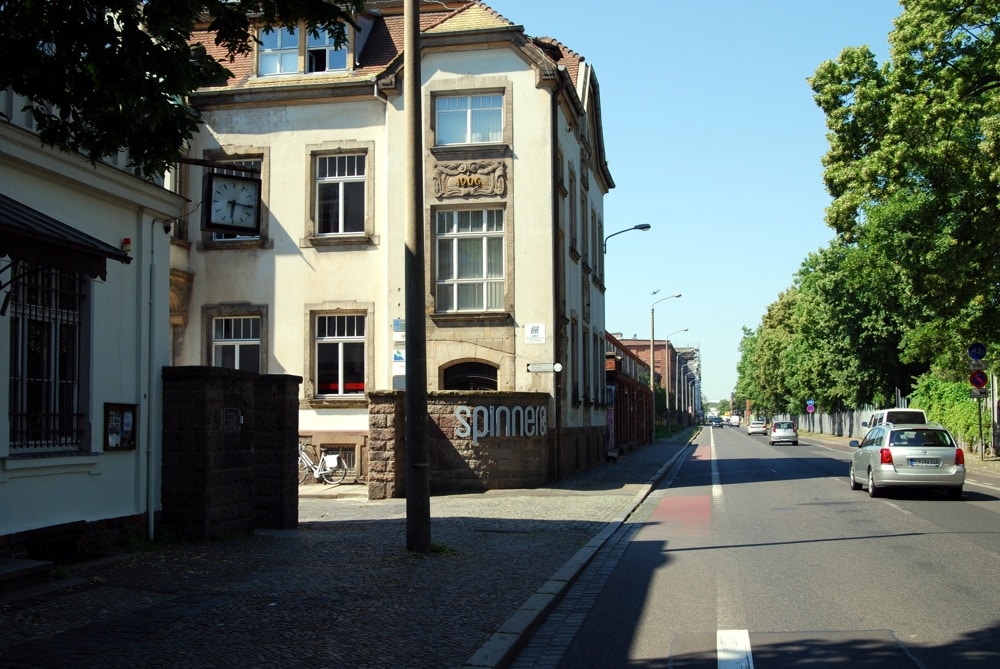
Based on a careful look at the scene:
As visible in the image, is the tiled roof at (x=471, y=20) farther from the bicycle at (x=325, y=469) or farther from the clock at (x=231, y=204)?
the clock at (x=231, y=204)

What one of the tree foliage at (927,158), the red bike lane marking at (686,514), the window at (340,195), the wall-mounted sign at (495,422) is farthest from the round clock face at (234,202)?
the tree foliage at (927,158)

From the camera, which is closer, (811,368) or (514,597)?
(514,597)

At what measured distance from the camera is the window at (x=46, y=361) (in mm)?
10750

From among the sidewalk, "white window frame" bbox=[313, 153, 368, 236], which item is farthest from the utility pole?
"white window frame" bbox=[313, 153, 368, 236]

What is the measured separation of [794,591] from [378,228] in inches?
713

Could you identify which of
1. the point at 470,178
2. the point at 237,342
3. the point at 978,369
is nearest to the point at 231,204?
the point at 470,178

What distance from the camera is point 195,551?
12000 millimetres

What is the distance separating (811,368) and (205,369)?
190 ft

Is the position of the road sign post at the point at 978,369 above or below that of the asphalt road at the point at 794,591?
above

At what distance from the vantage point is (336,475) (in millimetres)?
25875

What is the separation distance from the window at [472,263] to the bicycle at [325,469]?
14.9 ft

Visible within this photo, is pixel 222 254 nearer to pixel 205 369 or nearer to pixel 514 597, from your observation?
pixel 205 369

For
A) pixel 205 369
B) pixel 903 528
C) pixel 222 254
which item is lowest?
pixel 903 528

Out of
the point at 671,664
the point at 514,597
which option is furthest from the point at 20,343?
the point at 671,664
